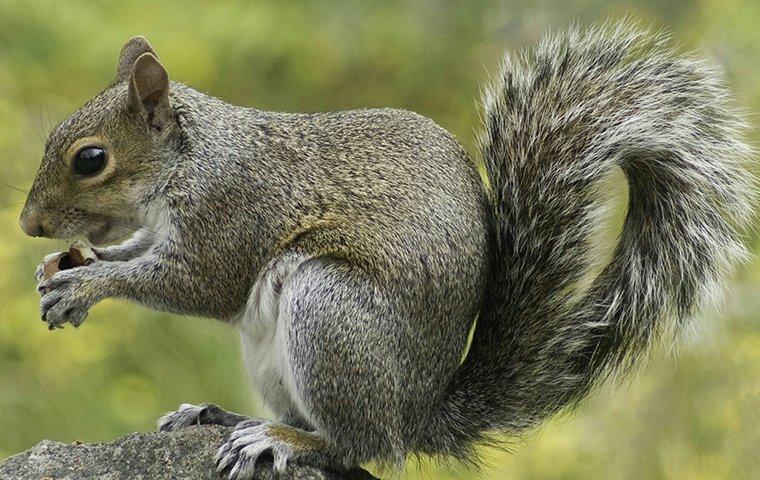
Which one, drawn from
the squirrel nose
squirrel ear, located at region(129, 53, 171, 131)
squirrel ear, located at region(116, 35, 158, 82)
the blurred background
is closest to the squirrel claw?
the blurred background

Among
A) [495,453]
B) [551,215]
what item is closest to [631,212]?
[551,215]

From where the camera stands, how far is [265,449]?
2486mm

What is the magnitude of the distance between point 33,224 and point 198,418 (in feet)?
2.04

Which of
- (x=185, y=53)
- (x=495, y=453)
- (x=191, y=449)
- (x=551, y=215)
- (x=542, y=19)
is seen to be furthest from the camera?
(x=542, y=19)

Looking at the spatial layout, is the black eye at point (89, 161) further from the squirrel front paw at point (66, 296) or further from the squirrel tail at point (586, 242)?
the squirrel tail at point (586, 242)

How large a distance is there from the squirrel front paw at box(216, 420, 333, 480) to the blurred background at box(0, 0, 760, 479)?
46cm

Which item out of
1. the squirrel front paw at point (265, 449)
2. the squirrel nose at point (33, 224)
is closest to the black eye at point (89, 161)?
the squirrel nose at point (33, 224)

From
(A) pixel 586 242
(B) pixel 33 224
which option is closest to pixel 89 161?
(B) pixel 33 224

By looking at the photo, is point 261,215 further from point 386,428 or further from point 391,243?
point 386,428

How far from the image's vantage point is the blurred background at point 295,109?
384 centimetres

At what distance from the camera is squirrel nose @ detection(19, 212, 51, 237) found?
264 centimetres

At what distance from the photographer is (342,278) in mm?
2533

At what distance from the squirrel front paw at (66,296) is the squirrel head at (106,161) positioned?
0.34 ft

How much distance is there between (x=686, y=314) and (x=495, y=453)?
1453 millimetres
